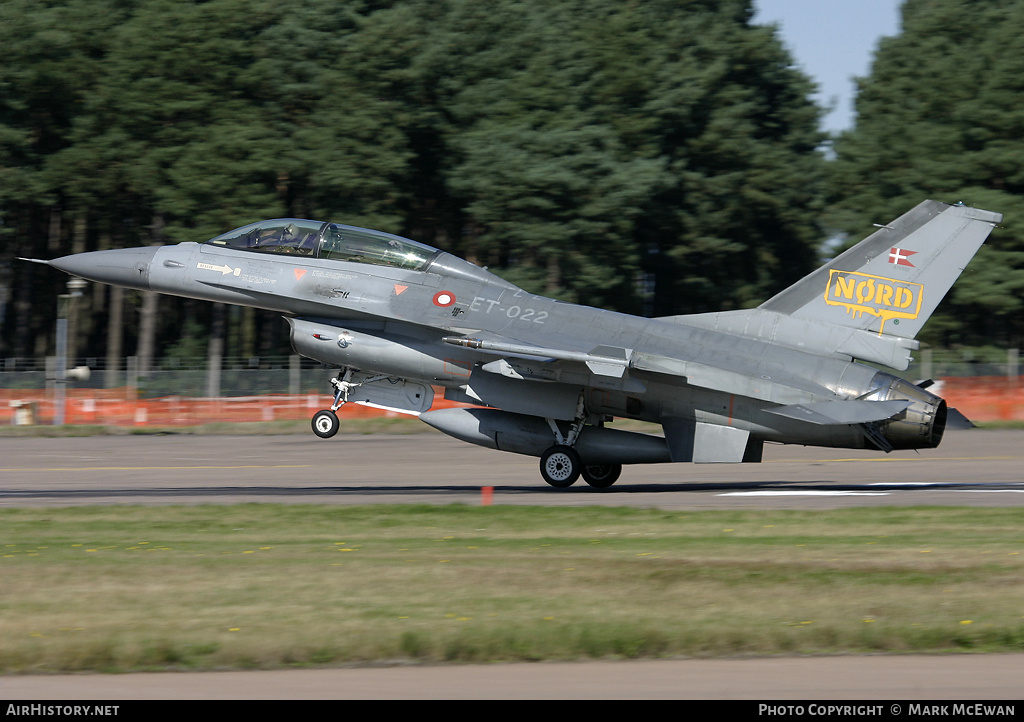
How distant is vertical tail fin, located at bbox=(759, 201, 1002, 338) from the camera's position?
701 inches

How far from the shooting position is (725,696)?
6.88 meters

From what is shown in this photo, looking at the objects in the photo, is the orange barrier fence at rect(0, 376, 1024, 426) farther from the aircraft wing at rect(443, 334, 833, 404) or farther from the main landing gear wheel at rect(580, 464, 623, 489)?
the aircraft wing at rect(443, 334, 833, 404)

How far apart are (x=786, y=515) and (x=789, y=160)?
48819 mm

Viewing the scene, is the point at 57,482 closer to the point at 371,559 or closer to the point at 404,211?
the point at 371,559

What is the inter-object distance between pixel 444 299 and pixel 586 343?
8.05ft

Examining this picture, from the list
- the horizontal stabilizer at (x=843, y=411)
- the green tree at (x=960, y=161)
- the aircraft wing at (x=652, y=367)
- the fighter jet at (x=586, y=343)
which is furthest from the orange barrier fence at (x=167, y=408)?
the green tree at (x=960, y=161)

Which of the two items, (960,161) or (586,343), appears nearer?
(586,343)

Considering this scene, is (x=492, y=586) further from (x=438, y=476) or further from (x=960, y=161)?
(x=960, y=161)

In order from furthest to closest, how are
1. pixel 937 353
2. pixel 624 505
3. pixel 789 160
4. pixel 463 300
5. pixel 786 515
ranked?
pixel 789 160 → pixel 937 353 → pixel 463 300 → pixel 624 505 → pixel 786 515

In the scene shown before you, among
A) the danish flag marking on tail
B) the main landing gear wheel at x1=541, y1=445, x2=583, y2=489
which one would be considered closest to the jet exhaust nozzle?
the danish flag marking on tail

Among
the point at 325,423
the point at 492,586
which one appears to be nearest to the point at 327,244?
the point at 325,423

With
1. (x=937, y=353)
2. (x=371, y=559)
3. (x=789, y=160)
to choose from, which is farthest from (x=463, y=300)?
(x=789, y=160)

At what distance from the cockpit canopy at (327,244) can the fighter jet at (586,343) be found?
0.03m

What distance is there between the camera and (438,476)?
72.6 feet
